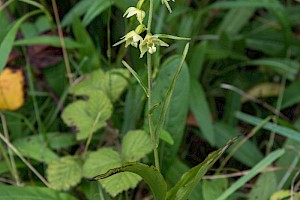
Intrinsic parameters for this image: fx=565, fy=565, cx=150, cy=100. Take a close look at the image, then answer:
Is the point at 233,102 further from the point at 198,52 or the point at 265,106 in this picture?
the point at 198,52

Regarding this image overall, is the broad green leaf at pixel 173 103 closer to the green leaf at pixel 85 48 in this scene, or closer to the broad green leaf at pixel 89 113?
the broad green leaf at pixel 89 113

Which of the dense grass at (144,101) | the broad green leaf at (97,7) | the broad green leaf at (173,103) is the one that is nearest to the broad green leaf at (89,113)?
the dense grass at (144,101)

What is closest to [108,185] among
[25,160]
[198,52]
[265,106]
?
[25,160]

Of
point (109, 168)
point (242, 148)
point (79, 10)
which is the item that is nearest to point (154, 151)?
point (109, 168)

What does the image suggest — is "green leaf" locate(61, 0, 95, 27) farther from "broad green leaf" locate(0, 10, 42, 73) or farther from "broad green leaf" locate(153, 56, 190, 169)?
"broad green leaf" locate(153, 56, 190, 169)

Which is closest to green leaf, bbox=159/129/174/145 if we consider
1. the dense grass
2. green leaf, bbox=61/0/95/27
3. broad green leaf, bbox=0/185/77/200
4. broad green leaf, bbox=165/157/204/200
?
the dense grass
